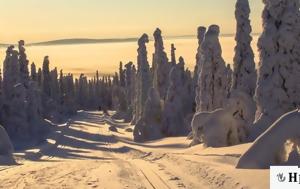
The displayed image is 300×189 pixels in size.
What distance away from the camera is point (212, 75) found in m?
48.2

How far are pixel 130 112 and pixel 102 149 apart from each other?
4997 cm

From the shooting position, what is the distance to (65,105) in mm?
133375

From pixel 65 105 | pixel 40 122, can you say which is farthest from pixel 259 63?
pixel 65 105

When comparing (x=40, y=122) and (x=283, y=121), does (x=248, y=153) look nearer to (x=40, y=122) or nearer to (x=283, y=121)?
(x=283, y=121)

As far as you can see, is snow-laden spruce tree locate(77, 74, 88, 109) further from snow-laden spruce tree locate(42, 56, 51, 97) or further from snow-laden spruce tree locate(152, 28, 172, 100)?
snow-laden spruce tree locate(152, 28, 172, 100)

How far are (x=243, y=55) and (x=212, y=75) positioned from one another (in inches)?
124

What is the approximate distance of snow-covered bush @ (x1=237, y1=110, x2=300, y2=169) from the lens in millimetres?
17016

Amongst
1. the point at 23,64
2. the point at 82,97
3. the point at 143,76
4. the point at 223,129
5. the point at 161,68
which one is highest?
the point at 23,64

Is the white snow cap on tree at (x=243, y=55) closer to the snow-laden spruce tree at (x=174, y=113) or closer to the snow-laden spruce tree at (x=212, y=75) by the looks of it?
the snow-laden spruce tree at (x=212, y=75)

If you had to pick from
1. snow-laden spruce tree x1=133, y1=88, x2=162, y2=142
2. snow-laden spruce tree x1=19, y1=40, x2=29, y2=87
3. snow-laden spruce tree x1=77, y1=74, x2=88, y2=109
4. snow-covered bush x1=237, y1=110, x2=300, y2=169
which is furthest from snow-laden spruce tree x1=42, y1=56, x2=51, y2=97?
snow-covered bush x1=237, y1=110, x2=300, y2=169

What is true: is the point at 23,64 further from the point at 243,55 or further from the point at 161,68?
the point at 243,55

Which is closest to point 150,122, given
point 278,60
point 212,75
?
point 212,75

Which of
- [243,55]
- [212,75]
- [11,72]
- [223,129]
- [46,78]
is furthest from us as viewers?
[46,78]

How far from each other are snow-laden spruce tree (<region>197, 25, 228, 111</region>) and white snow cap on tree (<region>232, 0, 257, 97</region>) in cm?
152
